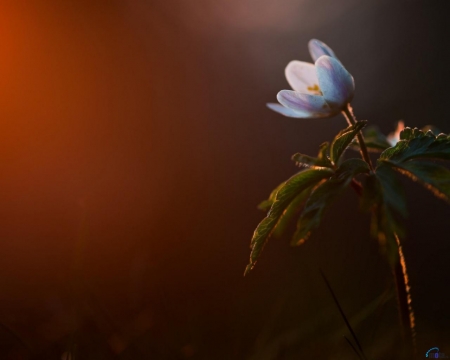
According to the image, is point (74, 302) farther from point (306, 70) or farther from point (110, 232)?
point (110, 232)

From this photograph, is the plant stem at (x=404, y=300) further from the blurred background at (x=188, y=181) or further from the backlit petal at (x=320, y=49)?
the backlit petal at (x=320, y=49)

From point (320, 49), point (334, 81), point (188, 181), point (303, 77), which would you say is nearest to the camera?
point (334, 81)

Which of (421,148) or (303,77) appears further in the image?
(303,77)

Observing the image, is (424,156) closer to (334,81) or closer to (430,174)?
(430,174)

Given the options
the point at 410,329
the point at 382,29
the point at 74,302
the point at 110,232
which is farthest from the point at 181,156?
the point at 382,29

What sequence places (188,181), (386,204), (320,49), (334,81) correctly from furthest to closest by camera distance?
(188,181), (320,49), (334,81), (386,204)

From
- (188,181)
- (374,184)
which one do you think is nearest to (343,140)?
(374,184)

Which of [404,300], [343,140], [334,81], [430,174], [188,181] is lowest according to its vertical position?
[404,300]
